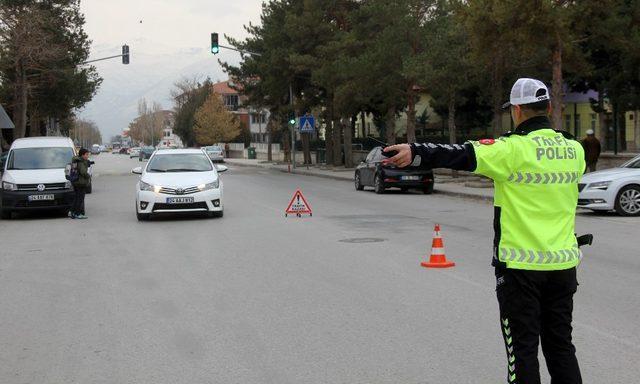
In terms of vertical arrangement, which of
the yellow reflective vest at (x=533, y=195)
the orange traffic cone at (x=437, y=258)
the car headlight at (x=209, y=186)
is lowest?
the orange traffic cone at (x=437, y=258)

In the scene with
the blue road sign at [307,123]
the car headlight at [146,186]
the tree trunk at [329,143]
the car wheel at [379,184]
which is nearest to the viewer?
the car headlight at [146,186]

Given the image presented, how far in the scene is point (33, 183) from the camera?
18.1m

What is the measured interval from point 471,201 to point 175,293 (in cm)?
1526

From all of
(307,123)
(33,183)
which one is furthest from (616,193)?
(307,123)

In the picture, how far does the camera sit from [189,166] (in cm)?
1822

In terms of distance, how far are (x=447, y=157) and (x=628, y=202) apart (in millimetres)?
14612

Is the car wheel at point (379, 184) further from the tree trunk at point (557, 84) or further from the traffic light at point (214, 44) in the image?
the traffic light at point (214, 44)

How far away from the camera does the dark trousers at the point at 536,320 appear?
384cm

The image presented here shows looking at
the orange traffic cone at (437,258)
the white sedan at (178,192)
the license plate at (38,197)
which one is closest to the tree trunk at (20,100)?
the license plate at (38,197)

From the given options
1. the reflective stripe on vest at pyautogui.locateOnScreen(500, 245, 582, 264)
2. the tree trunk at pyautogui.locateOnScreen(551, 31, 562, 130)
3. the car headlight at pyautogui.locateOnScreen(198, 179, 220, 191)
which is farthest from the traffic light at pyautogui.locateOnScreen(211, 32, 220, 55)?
the reflective stripe on vest at pyautogui.locateOnScreen(500, 245, 582, 264)

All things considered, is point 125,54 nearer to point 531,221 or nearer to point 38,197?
point 38,197

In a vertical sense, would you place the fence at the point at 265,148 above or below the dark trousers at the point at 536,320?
above

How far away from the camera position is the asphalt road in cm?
565

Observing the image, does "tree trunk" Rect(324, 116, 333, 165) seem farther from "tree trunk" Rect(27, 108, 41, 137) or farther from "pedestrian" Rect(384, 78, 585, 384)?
"pedestrian" Rect(384, 78, 585, 384)
